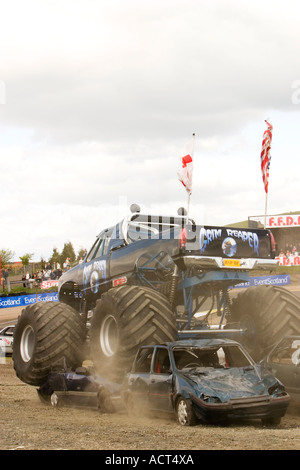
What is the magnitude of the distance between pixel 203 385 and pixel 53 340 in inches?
154

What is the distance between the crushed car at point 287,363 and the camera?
961 cm

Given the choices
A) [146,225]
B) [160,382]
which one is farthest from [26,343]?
[160,382]

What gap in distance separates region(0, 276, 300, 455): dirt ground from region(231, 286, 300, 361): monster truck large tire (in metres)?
1.40

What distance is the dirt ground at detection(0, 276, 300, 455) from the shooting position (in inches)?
282

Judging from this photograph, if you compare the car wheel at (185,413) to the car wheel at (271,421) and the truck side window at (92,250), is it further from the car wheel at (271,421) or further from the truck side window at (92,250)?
the truck side window at (92,250)

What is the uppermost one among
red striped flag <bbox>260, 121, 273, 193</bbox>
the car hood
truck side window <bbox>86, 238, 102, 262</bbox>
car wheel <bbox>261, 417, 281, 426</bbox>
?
red striped flag <bbox>260, 121, 273, 193</bbox>

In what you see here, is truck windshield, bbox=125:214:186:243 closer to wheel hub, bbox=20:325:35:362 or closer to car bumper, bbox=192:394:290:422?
wheel hub, bbox=20:325:35:362

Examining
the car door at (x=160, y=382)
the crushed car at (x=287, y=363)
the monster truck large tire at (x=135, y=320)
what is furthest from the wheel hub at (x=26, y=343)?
the crushed car at (x=287, y=363)

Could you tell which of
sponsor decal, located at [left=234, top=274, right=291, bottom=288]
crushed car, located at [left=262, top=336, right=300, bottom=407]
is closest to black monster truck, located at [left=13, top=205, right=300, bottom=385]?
crushed car, located at [left=262, top=336, right=300, bottom=407]

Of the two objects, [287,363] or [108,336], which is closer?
[287,363]

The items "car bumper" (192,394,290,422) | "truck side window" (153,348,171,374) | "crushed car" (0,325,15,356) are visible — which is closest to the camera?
"car bumper" (192,394,290,422)

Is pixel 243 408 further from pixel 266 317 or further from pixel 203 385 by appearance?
pixel 266 317

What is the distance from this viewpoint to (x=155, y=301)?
9.93m

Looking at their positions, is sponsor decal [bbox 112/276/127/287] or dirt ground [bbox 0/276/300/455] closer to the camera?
dirt ground [bbox 0/276/300/455]
